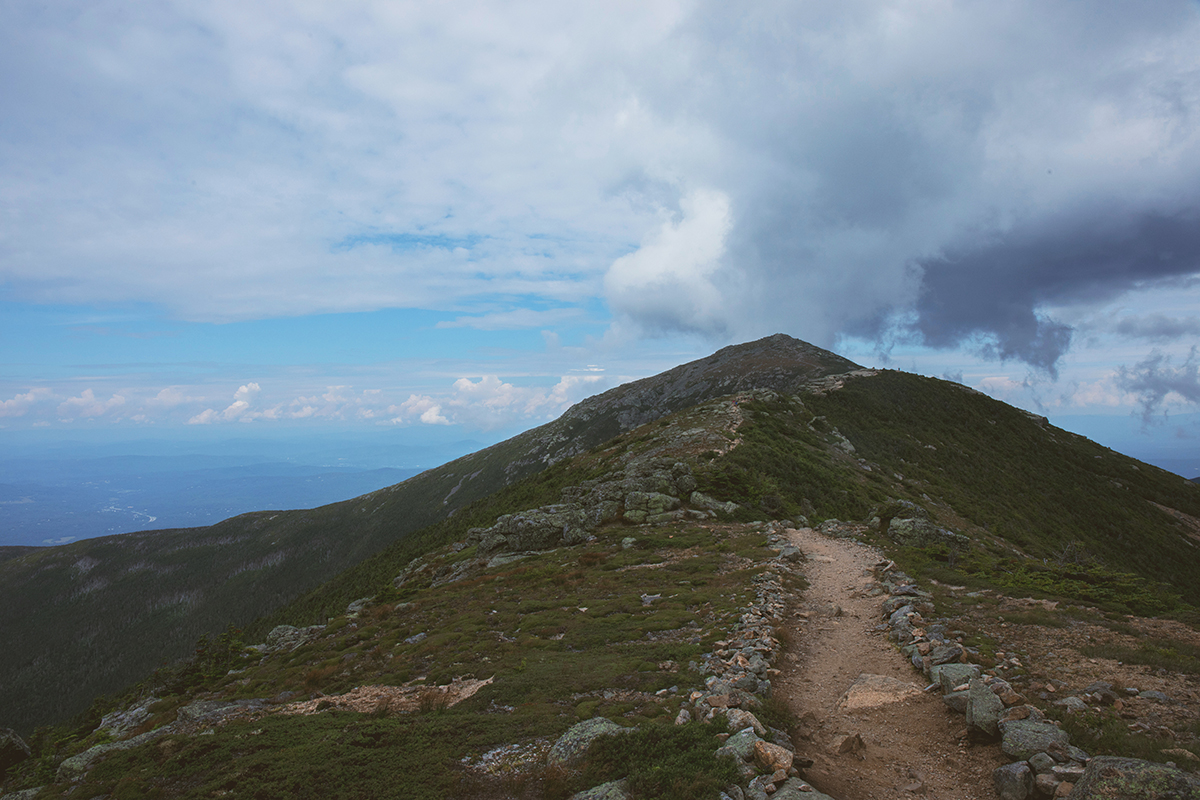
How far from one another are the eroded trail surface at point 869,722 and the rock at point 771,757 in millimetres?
829

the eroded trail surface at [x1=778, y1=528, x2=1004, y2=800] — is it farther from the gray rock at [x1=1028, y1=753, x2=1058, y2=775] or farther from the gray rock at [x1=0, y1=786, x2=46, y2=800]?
the gray rock at [x1=0, y1=786, x2=46, y2=800]

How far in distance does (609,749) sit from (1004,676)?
10795 mm

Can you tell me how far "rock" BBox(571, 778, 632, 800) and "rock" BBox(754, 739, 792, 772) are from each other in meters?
2.84

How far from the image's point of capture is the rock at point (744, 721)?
11164 mm

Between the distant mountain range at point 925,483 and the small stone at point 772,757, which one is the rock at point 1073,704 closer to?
the small stone at point 772,757

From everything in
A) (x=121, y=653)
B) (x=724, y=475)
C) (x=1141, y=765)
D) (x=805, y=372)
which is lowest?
(x=121, y=653)

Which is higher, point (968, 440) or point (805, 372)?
point (805, 372)

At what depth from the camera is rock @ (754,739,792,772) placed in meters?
9.84

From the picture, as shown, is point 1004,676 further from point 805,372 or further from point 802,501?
point 805,372

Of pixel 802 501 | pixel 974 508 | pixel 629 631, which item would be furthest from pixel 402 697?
pixel 974 508

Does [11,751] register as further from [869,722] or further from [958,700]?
[958,700]

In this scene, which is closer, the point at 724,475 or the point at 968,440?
the point at 724,475

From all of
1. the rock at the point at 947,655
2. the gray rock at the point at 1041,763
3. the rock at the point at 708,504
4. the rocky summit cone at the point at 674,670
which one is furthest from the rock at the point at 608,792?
the rock at the point at 708,504

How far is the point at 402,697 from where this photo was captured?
17.0 meters
